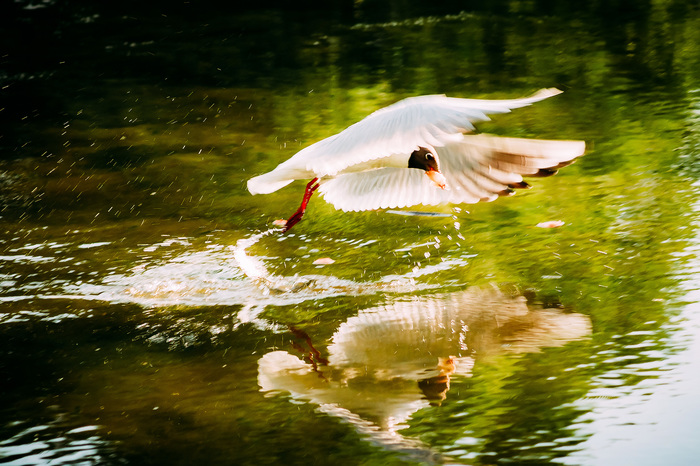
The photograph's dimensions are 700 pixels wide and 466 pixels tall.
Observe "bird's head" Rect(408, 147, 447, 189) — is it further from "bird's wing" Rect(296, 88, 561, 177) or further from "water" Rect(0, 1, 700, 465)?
"water" Rect(0, 1, 700, 465)

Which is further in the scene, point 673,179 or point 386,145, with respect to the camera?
point 673,179

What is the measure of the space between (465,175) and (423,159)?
236 mm

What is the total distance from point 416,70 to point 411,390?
5.92 metres

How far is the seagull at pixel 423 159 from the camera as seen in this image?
12.6 feet

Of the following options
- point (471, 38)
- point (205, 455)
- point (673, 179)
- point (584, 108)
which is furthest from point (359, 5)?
point (205, 455)

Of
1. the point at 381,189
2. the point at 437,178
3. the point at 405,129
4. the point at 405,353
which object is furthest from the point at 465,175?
the point at 405,353

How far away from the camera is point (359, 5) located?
1270 centimetres

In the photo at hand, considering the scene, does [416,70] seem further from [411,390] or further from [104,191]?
[411,390]

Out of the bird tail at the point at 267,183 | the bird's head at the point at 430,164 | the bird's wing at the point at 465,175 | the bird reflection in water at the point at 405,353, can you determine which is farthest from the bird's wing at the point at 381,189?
the bird reflection in water at the point at 405,353

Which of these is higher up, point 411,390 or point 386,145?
point 386,145

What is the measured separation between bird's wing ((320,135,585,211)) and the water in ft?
1.06

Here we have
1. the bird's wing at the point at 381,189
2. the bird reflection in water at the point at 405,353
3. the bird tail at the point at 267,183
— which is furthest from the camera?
the bird's wing at the point at 381,189

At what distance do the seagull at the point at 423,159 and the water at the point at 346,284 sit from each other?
A: 36 centimetres

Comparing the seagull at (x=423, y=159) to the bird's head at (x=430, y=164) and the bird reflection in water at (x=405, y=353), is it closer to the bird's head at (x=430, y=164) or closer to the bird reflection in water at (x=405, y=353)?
the bird's head at (x=430, y=164)
